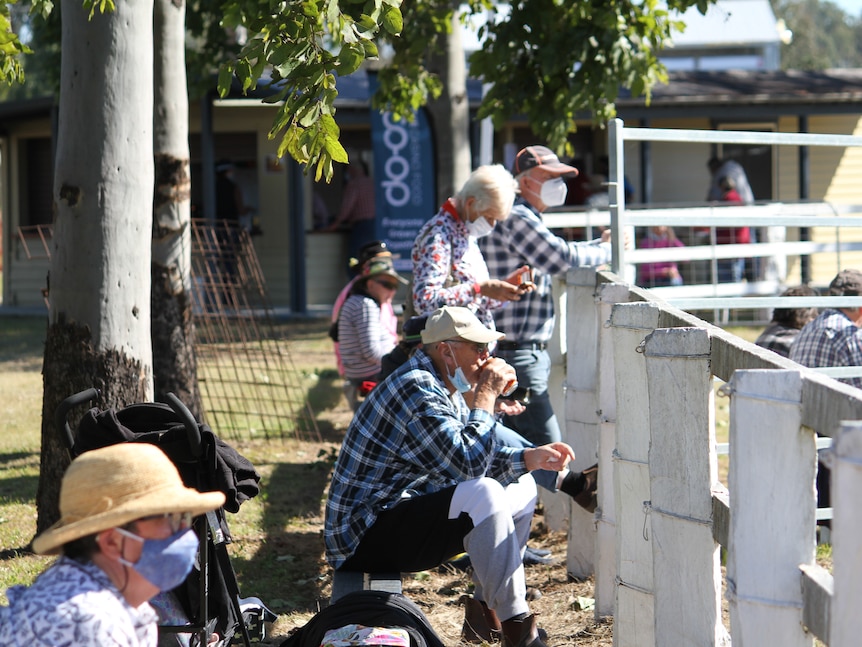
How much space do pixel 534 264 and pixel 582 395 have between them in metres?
0.73

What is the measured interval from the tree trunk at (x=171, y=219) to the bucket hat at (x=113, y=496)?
15.1 ft

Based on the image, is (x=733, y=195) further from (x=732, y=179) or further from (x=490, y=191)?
(x=490, y=191)

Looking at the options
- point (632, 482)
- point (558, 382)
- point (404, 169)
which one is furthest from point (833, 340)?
point (404, 169)

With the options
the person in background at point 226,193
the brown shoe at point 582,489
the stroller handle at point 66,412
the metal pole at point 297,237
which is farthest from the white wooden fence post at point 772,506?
the person in background at point 226,193

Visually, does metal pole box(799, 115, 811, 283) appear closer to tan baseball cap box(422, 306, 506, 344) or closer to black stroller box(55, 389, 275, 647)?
tan baseball cap box(422, 306, 506, 344)

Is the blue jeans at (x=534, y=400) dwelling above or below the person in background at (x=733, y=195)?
below

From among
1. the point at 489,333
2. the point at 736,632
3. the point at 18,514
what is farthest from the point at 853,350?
the point at 18,514

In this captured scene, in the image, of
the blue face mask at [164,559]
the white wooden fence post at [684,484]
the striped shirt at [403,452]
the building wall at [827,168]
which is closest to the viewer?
the blue face mask at [164,559]

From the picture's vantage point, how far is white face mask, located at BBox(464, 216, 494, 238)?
5546mm

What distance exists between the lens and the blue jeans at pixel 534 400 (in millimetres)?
5695

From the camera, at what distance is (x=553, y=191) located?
233 inches

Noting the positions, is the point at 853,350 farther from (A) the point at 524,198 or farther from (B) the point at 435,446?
(B) the point at 435,446

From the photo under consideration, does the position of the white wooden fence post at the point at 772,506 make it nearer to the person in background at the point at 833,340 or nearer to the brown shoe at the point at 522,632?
the brown shoe at the point at 522,632

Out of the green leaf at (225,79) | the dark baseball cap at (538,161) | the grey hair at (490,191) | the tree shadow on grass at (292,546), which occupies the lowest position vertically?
the tree shadow on grass at (292,546)
